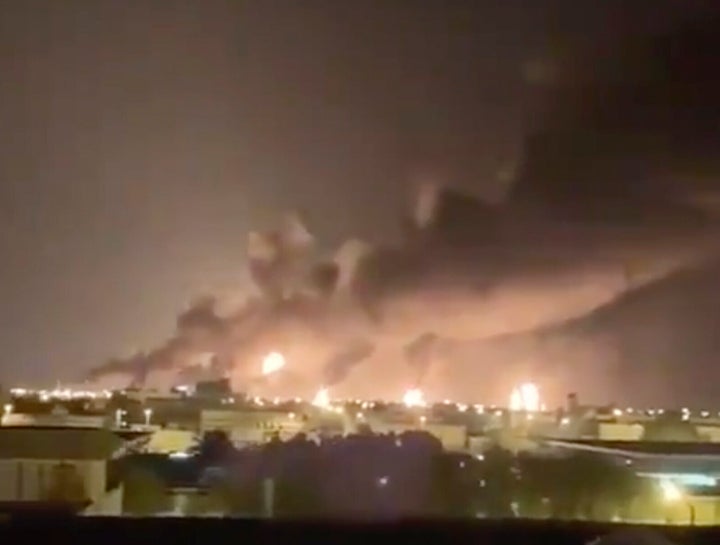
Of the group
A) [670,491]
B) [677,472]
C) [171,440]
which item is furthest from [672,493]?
[171,440]

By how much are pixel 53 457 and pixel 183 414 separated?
1191cm

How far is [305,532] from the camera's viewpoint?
7.18 meters

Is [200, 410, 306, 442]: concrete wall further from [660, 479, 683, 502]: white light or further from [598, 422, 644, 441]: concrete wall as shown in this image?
[660, 479, 683, 502]: white light

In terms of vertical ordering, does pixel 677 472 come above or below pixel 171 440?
below

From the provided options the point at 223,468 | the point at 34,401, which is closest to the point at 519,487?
the point at 223,468

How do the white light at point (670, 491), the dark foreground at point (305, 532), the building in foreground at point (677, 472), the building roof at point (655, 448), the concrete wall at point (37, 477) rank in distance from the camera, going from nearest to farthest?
the dark foreground at point (305, 532), the building in foreground at point (677, 472), the white light at point (670, 491), the concrete wall at point (37, 477), the building roof at point (655, 448)

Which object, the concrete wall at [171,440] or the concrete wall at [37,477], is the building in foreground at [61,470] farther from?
the concrete wall at [171,440]

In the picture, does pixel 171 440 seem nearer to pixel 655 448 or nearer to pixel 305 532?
pixel 655 448

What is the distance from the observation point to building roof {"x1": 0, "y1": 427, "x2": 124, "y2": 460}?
1220 cm

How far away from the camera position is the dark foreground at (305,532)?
7016 millimetres

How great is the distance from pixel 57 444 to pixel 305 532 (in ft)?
21.2

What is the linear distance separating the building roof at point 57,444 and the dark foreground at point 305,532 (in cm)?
476

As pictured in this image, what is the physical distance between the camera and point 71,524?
7.09m

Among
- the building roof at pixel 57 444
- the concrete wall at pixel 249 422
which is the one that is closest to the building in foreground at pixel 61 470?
the building roof at pixel 57 444
